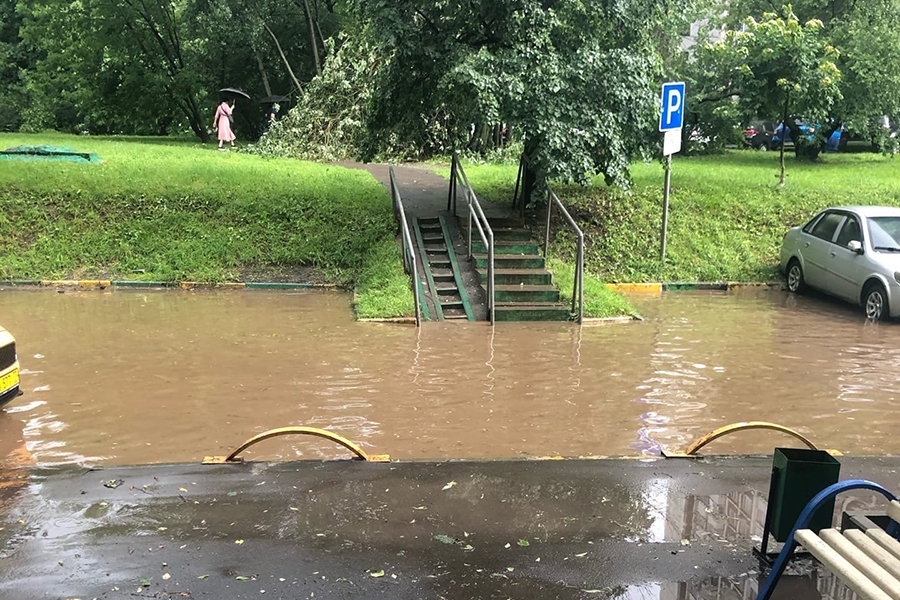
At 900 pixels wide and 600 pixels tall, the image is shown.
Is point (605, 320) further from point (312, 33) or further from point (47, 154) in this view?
point (312, 33)

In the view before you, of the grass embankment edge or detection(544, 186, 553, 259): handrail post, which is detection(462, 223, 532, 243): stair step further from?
the grass embankment edge

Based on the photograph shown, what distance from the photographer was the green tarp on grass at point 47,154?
16.4m

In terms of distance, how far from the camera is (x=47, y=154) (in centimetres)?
1675

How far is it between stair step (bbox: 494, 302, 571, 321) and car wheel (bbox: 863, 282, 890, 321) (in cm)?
435

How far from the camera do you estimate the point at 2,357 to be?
19.4ft

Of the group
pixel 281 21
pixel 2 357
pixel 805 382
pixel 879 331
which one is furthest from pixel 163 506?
pixel 281 21

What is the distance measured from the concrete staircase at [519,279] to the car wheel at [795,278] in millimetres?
4436

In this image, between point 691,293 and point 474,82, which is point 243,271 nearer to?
point 474,82

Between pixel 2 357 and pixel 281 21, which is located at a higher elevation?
pixel 281 21

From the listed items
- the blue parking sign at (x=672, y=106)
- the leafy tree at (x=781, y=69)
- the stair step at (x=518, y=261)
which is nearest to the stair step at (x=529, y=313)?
the stair step at (x=518, y=261)

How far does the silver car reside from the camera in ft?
33.4

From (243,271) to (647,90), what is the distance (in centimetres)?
746

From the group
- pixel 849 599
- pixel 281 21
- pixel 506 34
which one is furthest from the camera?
pixel 281 21

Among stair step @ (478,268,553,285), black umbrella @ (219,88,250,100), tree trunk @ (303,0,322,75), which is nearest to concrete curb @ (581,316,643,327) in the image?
stair step @ (478,268,553,285)
